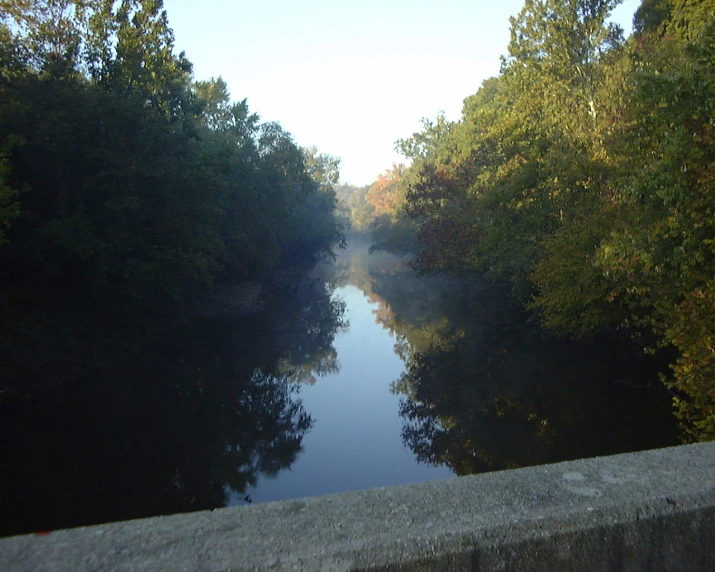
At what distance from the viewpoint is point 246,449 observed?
15016 millimetres

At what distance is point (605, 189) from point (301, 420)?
10975 millimetres

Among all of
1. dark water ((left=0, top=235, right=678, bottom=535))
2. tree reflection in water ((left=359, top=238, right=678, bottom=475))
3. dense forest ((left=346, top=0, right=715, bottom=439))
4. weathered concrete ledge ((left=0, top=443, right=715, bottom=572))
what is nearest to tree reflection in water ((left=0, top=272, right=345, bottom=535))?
dark water ((left=0, top=235, right=678, bottom=535))

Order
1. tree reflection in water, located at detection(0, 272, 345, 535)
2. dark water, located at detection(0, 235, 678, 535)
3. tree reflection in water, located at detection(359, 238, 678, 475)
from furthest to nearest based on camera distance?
tree reflection in water, located at detection(359, 238, 678, 475), dark water, located at detection(0, 235, 678, 535), tree reflection in water, located at detection(0, 272, 345, 535)

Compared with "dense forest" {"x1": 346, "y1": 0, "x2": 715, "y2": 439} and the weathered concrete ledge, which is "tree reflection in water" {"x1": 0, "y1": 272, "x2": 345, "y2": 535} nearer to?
"dense forest" {"x1": 346, "y1": 0, "x2": 715, "y2": 439}

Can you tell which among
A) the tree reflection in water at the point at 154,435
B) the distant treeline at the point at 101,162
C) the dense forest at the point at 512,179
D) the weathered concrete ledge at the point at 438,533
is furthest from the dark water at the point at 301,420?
the weathered concrete ledge at the point at 438,533

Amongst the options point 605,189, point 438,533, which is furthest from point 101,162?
point 438,533

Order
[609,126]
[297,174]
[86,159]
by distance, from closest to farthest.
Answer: [609,126] → [86,159] → [297,174]

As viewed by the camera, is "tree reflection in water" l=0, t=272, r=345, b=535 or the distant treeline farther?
the distant treeline

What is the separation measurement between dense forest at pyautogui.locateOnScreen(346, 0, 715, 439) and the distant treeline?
12.0 m

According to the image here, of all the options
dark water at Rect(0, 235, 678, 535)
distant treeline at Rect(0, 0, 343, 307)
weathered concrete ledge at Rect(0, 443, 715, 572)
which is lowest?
weathered concrete ledge at Rect(0, 443, 715, 572)

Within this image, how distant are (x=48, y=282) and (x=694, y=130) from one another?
65.3 ft

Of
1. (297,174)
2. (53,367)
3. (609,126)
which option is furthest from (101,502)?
(297,174)

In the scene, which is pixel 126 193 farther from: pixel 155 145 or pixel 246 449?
pixel 246 449

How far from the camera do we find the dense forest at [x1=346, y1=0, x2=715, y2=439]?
12031 mm
